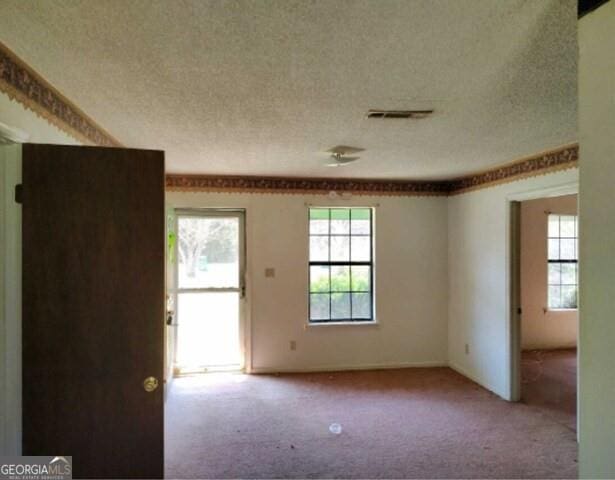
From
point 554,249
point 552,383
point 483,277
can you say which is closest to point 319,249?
point 483,277

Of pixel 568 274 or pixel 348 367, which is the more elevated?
pixel 568 274

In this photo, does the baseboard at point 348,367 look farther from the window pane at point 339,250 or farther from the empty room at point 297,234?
the window pane at point 339,250

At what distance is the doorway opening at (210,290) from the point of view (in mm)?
4691

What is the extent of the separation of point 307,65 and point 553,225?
5663mm

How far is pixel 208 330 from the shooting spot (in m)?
4.77

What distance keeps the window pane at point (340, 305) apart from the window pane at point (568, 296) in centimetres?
348

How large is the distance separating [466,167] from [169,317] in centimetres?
338

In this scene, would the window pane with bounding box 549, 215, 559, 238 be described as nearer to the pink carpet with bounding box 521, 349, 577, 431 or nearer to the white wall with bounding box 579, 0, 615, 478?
the pink carpet with bounding box 521, 349, 577, 431

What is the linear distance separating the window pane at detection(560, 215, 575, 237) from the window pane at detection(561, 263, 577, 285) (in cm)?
46

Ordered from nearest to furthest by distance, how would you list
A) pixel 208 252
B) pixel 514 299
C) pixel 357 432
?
pixel 357 432 < pixel 514 299 < pixel 208 252

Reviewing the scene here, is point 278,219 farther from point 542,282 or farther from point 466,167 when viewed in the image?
point 542,282

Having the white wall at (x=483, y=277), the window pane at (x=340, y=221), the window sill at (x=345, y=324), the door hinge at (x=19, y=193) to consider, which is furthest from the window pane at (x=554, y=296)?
the door hinge at (x=19, y=193)

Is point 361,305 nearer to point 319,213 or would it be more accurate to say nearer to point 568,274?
point 319,213

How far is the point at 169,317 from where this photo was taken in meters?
3.78
